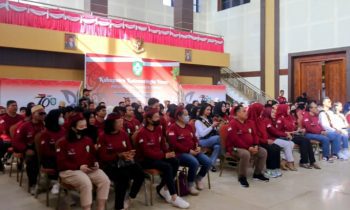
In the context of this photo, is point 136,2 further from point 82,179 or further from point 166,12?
point 82,179

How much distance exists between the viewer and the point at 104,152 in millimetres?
3738

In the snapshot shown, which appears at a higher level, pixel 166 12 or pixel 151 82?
pixel 166 12

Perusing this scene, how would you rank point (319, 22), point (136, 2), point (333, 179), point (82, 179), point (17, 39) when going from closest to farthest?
point (82, 179) < point (333, 179) < point (17, 39) < point (319, 22) < point (136, 2)

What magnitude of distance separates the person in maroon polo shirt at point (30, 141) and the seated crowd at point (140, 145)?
0.01 m

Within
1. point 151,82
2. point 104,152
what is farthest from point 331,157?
point 151,82

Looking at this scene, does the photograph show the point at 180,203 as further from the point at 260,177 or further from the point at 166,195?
the point at 260,177

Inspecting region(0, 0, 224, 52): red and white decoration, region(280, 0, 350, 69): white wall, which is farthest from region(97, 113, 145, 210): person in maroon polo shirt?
region(280, 0, 350, 69): white wall

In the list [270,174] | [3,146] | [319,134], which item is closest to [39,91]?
[3,146]

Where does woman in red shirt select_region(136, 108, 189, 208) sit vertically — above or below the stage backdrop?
below

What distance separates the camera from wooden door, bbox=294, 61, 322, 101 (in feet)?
45.9

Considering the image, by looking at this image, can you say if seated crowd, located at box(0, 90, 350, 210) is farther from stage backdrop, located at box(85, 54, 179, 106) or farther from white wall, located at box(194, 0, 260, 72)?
white wall, located at box(194, 0, 260, 72)

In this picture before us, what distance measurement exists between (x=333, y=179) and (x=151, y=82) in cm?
782

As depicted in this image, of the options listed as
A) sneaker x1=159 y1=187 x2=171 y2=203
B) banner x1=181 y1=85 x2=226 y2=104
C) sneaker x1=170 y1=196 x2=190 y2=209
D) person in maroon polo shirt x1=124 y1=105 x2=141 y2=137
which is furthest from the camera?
banner x1=181 y1=85 x2=226 y2=104

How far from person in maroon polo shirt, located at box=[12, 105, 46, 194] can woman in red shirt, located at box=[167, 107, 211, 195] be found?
6.01 feet
